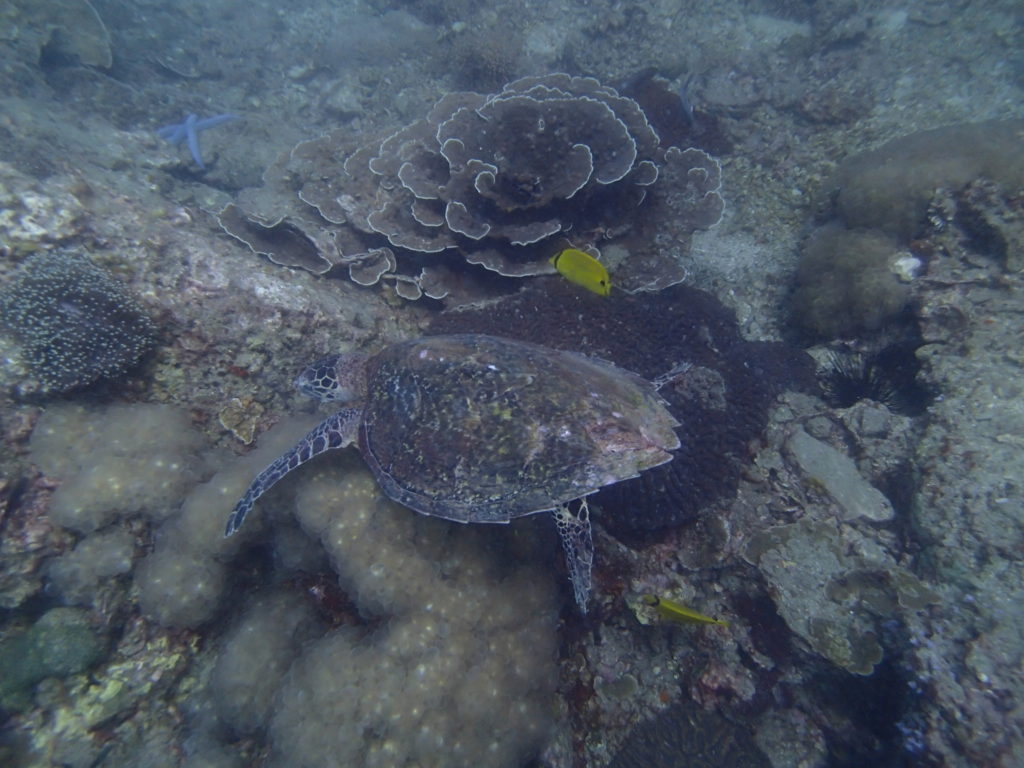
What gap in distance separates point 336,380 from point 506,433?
6.02 ft

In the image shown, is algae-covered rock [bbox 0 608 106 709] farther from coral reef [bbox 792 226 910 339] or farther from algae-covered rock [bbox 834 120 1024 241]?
algae-covered rock [bbox 834 120 1024 241]

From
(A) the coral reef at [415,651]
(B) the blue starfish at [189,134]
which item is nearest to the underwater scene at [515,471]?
(A) the coral reef at [415,651]

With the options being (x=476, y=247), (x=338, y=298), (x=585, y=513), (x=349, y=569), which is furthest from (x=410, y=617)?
(x=476, y=247)

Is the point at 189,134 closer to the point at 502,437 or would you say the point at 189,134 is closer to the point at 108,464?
the point at 108,464

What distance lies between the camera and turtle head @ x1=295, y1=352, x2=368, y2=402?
4223mm

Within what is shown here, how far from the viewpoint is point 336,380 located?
13.9 ft

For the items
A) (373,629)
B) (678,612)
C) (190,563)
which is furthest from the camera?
(190,563)

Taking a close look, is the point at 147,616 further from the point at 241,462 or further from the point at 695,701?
the point at 695,701

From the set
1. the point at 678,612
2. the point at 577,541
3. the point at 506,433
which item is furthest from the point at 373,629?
the point at 678,612

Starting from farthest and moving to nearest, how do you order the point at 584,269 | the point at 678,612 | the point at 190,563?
the point at 584,269 → the point at 190,563 → the point at 678,612

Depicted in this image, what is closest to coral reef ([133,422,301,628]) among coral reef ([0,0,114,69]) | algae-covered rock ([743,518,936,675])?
algae-covered rock ([743,518,936,675])

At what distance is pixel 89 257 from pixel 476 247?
12.2 ft

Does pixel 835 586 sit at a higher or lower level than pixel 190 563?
higher

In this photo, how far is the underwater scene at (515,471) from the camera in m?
3.26
